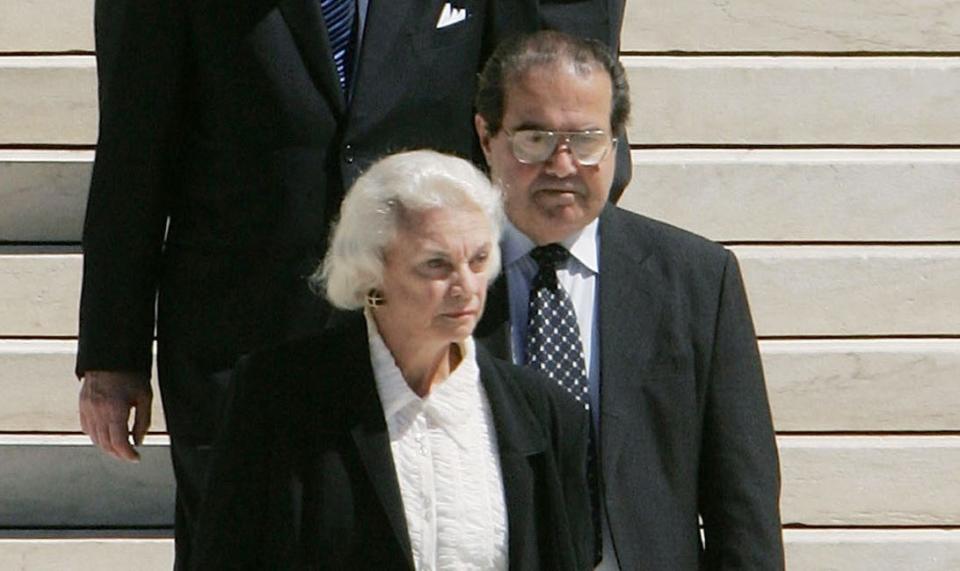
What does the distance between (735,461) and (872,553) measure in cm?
200

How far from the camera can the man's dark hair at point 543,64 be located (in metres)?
3.32

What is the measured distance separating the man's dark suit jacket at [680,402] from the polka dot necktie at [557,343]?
3cm

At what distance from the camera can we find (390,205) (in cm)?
295

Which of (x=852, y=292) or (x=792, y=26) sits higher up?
(x=792, y=26)

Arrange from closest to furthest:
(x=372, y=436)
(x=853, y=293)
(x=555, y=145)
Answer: (x=372, y=436) → (x=555, y=145) → (x=853, y=293)

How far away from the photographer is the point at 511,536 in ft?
9.71

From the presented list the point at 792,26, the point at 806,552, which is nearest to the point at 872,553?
the point at 806,552

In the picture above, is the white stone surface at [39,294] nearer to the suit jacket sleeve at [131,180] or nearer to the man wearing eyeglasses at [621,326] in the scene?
the suit jacket sleeve at [131,180]

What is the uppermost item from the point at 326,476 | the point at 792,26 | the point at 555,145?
the point at 792,26

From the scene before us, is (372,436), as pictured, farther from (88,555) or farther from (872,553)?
(872,553)

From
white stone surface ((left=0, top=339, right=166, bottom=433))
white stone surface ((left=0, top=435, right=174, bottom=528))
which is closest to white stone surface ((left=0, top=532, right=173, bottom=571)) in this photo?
white stone surface ((left=0, top=435, right=174, bottom=528))

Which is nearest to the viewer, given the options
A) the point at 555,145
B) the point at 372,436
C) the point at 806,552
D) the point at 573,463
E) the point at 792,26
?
the point at 372,436

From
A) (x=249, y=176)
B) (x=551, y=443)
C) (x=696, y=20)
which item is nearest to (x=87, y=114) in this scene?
(x=696, y=20)

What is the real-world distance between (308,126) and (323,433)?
0.87 meters
